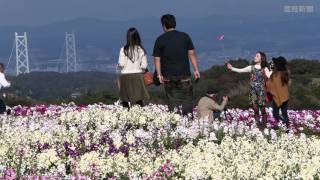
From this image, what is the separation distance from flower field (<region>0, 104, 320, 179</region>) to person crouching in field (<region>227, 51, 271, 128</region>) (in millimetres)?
3930

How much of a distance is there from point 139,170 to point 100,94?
86.7 ft

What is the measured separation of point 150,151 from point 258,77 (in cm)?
783

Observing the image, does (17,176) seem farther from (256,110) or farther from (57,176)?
(256,110)

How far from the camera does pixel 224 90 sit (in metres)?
38.7

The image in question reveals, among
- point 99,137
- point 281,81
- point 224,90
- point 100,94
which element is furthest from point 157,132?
point 224,90

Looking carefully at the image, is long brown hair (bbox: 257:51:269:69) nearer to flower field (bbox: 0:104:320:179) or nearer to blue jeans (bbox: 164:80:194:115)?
blue jeans (bbox: 164:80:194:115)

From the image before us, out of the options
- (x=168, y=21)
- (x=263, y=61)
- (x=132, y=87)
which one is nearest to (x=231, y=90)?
(x=263, y=61)

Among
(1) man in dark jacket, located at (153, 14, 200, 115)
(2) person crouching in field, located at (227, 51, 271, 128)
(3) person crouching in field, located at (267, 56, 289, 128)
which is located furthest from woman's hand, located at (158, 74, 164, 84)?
(3) person crouching in field, located at (267, 56, 289, 128)

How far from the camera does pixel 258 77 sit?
18953mm

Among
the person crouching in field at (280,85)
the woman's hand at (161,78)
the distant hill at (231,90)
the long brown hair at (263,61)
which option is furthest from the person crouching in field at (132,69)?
the person crouching in field at (280,85)

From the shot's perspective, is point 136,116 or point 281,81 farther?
point 281,81

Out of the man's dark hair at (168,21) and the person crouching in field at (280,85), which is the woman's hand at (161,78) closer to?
the man's dark hair at (168,21)

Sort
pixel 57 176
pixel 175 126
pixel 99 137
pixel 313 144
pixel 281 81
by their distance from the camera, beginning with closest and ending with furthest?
pixel 57 176 → pixel 313 144 → pixel 99 137 → pixel 175 126 → pixel 281 81

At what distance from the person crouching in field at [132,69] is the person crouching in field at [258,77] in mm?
2287
